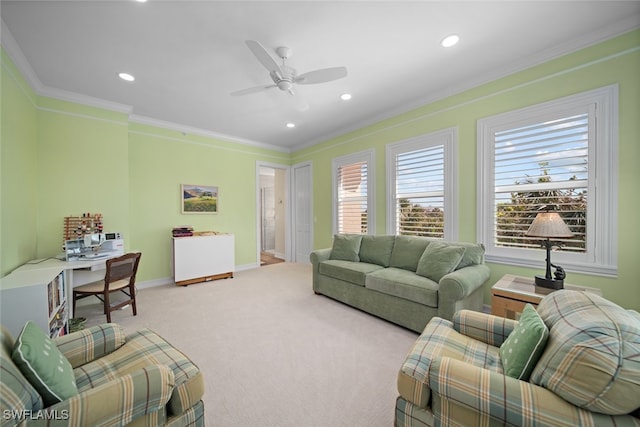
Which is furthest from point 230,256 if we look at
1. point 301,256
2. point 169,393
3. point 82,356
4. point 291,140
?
point 169,393

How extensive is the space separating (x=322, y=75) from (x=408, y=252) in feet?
7.63

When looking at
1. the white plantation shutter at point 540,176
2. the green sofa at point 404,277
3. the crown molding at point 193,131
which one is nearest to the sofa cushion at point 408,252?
the green sofa at point 404,277

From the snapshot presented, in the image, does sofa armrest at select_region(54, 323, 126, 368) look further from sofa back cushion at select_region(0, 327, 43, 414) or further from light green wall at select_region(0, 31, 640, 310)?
light green wall at select_region(0, 31, 640, 310)

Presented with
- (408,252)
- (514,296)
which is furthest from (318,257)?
(514,296)

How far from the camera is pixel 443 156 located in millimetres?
3383

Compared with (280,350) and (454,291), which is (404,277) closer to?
(454,291)

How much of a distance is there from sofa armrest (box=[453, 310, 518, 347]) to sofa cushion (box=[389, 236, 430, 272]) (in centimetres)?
143

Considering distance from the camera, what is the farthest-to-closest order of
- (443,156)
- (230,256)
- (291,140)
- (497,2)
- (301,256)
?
(301,256)
(291,140)
(230,256)
(443,156)
(497,2)

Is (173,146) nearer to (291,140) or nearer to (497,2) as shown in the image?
(291,140)

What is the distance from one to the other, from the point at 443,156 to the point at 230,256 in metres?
3.97

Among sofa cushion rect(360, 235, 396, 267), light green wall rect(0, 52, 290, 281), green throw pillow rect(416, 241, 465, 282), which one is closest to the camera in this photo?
light green wall rect(0, 52, 290, 281)

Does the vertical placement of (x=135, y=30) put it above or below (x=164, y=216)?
above

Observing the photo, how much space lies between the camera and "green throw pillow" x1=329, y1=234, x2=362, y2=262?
3.70m

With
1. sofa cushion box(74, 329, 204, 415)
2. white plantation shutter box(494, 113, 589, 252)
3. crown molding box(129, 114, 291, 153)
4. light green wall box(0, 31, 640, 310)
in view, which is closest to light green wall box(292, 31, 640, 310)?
light green wall box(0, 31, 640, 310)
